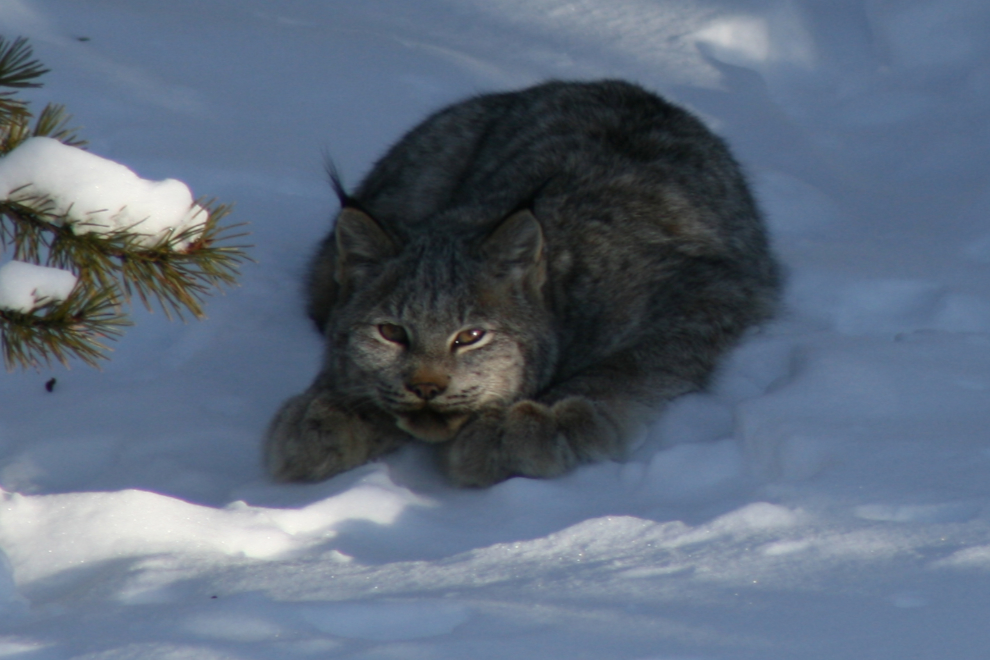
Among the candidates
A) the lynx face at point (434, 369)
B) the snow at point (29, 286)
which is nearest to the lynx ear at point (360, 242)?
the lynx face at point (434, 369)

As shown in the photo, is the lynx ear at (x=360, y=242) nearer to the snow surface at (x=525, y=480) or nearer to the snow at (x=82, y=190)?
the snow surface at (x=525, y=480)

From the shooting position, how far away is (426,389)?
130 inches

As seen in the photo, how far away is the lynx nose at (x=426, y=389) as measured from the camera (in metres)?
3.30

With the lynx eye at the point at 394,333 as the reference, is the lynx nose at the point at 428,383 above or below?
below

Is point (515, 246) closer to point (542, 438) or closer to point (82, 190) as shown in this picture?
point (542, 438)

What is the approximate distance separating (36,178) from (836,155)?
494 centimetres

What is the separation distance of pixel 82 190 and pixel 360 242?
4.83 ft

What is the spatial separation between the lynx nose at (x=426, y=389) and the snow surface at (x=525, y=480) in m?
0.25

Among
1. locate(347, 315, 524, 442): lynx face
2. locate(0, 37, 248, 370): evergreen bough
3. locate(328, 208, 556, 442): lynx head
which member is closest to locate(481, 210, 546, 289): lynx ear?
locate(328, 208, 556, 442): lynx head

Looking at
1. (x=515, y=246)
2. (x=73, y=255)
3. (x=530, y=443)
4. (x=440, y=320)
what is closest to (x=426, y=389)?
(x=440, y=320)

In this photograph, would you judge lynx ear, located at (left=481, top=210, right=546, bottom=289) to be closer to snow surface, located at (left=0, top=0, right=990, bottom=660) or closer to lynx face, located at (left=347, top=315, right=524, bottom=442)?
lynx face, located at (left=347, top=315, right=524, bottom=442)

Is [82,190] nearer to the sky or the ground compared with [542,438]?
nearer to the sky

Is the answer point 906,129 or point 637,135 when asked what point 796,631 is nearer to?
point 637,135

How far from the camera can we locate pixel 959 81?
265 inches
